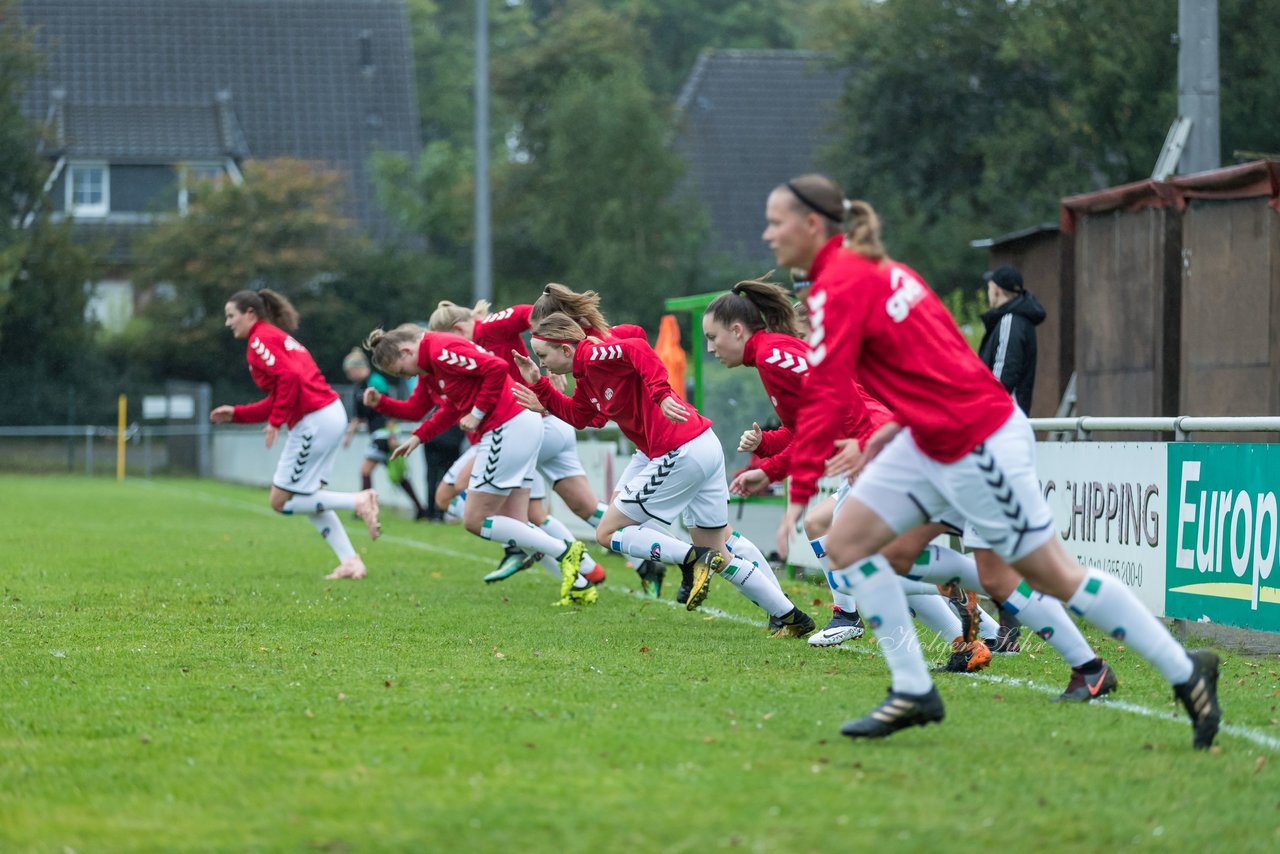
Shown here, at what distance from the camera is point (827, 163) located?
3875 centimetres

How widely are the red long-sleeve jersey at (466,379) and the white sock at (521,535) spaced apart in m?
0.60

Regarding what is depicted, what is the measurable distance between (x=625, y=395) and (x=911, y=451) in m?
3.89

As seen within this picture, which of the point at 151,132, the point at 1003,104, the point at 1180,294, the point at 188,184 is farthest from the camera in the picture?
the point at 151,132

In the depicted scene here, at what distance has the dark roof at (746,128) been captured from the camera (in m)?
49.6

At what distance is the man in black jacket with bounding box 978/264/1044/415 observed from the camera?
1140 cm

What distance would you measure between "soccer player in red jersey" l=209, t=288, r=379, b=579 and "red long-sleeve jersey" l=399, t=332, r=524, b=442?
1.62 m

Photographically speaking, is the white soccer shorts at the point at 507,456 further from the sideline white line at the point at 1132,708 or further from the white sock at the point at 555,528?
the sideline white line at the point at 1132,708

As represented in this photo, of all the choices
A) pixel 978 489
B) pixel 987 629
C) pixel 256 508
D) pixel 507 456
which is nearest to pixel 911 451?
pixel 978 489

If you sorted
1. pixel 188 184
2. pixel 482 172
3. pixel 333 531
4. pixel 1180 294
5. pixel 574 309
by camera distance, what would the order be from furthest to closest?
1. pixel 188 184
2. pixel 482 172
3. pixel 1180 294
4. pixel 333 531
5. pixel 574 309

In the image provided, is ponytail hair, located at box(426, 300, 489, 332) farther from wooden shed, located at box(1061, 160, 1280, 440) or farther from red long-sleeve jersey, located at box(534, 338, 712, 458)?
wooden shed, located at box(1061, 160, 1280, 440)

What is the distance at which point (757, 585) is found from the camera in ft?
29.8

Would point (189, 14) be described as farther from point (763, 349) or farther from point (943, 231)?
point (763, 349)

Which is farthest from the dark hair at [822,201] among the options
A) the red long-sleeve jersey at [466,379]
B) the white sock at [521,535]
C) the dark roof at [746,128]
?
the dark roof at [746,128]

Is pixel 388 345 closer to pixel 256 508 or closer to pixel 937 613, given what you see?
pixel 937 613
